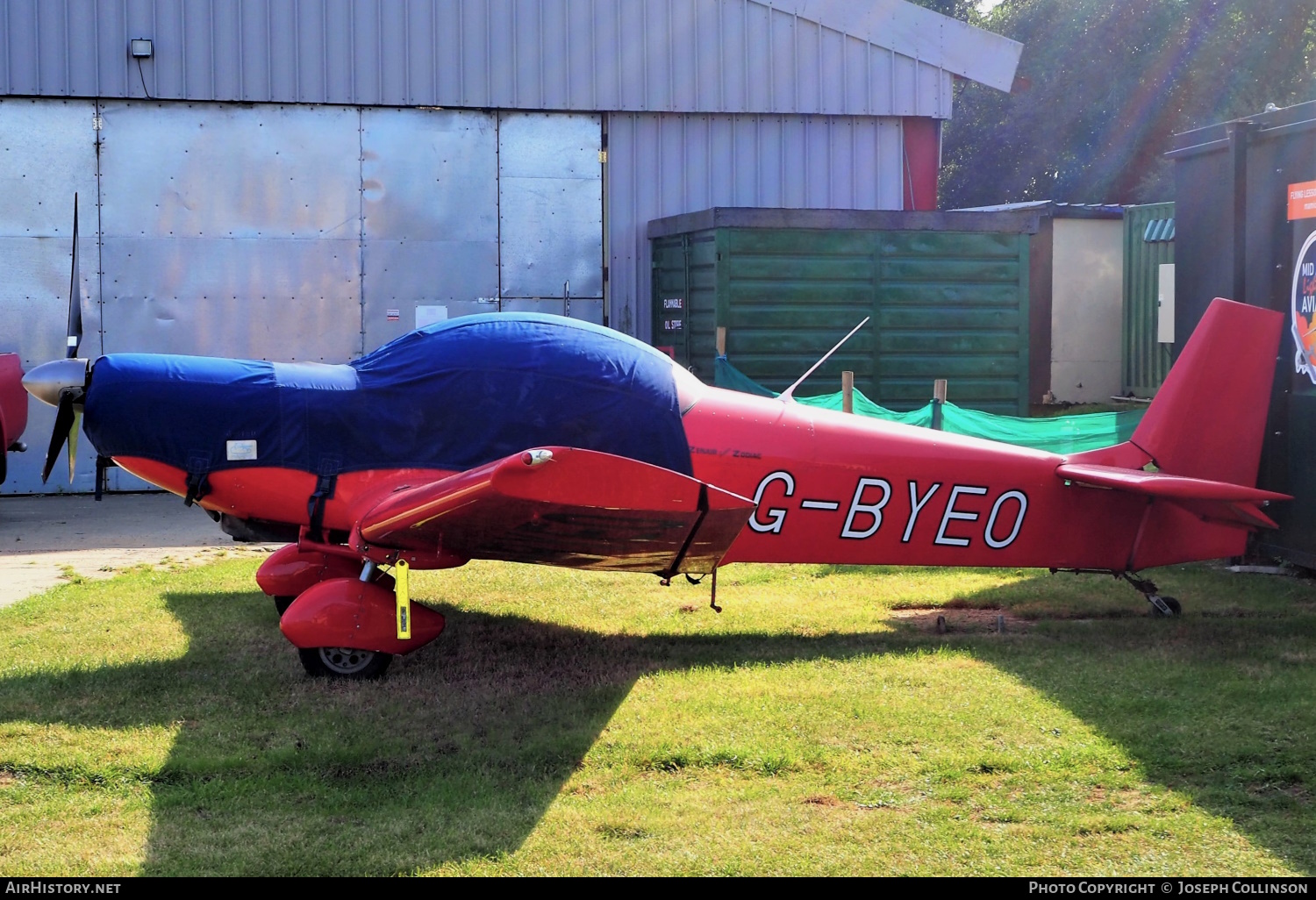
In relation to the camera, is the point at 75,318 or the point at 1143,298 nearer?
the point at 75,318

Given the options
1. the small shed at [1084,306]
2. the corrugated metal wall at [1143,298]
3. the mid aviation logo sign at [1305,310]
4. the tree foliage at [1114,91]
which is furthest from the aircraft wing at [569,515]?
the tree foliage at [1114,91]

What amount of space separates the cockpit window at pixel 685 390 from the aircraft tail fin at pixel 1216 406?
2.76 metres

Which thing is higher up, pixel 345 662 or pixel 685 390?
pixel 685 390

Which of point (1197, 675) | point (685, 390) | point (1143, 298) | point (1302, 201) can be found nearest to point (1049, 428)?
point (1302, 201)

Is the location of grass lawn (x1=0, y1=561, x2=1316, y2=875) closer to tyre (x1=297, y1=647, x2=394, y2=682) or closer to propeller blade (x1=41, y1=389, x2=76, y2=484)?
tyre (x1=297, y1=647, x2=394, y2=682)

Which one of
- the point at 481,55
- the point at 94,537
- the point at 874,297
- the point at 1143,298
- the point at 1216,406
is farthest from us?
the point at 1143,298

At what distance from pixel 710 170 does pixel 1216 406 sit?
29.6 ft

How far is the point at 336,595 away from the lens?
21.8ft

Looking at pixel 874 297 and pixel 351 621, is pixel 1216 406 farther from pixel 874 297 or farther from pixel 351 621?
pixel 874 297

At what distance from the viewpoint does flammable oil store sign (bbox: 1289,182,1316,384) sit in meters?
8.48

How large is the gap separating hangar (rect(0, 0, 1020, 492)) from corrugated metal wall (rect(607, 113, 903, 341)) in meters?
0.02

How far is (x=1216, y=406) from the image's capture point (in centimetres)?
796

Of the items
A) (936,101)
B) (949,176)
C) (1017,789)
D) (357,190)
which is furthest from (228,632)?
(949,176)

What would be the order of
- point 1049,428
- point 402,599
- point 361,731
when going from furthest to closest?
1. point 1049,428
2. point 402,599
3. point 361,731
